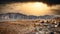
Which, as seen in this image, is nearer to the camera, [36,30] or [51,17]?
[36,30]

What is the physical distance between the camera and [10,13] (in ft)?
6.15

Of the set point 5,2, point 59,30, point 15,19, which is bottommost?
point 59,30

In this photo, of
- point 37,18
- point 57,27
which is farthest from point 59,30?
point 37,18

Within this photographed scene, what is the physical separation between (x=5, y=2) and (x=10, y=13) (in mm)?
311

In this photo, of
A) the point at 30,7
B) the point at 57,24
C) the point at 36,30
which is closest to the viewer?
the point at 36,30

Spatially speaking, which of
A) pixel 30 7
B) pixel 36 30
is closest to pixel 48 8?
pixel 30 7

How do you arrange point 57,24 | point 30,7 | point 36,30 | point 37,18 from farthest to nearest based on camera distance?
point 30,7 < point 37,18 < point 57,24 < point 36,30

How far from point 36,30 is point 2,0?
0.82m

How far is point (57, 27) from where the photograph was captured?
1684 millimetres

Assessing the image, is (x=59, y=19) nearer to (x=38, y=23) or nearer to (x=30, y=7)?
(x=38, y=23)

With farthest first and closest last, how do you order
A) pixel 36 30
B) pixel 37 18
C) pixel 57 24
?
pixel 37 18, pixel 57 24, pixel 36 30

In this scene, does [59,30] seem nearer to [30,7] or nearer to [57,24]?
[57,24]

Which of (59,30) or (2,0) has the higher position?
(2,0)

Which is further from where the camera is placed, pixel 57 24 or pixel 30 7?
pixel 30 7
